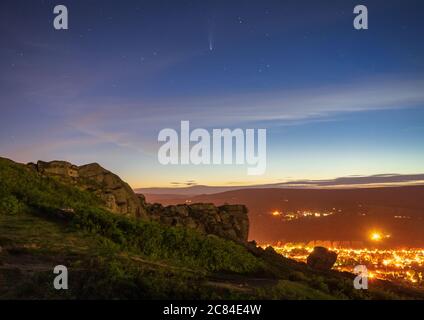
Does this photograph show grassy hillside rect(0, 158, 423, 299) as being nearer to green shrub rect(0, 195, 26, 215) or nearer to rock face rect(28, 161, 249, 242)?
green shrub rect(0, 195, 26, 215)

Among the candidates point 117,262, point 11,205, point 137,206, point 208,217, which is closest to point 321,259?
point 208,217

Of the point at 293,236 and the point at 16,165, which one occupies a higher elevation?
the point at 16,165

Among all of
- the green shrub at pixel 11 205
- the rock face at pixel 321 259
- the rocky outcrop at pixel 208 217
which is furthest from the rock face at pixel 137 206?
the green shrub at pixel 11 205

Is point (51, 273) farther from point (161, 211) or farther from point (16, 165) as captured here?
point (161, 211)

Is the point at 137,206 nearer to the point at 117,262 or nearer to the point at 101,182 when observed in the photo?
the point at 101,182

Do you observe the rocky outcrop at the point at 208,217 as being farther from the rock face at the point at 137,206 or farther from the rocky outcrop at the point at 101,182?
the rocky outcrop at the point at 101,182
